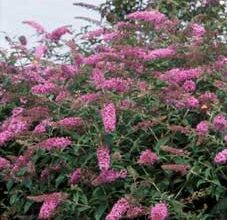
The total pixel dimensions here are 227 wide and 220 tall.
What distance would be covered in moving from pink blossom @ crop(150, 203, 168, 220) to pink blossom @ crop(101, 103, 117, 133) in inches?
17.5

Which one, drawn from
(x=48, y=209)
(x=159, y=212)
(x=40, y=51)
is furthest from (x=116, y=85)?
(x=40, y=51)

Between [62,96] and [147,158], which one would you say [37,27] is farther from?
[147,158]

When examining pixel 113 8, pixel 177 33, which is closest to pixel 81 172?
pixel 177 33

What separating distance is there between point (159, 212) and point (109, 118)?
1.73 feet

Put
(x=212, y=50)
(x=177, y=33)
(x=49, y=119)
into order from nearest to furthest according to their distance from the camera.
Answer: (x=49, y=119) < (x=212, y=50) < (x=177, y=33)

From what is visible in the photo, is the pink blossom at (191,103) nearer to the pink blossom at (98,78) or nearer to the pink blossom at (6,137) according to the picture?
the pink blossom at (98,78)

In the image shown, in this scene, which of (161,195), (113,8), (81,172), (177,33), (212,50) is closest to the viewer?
(161,195)

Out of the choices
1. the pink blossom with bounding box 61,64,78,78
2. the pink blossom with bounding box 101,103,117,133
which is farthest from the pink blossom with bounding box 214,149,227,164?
the pink blossom with bounding box 61,64,78,78

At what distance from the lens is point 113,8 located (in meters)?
7.18

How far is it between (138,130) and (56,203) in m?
0.53

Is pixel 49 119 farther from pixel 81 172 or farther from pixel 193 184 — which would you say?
pixel 193 184

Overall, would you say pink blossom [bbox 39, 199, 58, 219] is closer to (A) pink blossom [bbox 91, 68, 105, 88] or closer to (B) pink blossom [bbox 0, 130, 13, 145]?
(B) pink blossom [bbox 0, 130, 13, 145]

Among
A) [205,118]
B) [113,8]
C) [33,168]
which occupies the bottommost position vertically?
[113,8]

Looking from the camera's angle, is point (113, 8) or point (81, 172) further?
point (113, 8)
